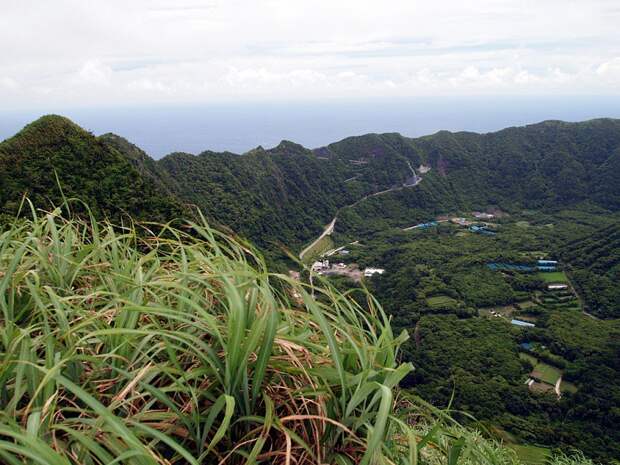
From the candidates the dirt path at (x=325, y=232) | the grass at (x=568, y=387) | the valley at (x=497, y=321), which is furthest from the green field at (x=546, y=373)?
the dirt path at (x=325, y=232)

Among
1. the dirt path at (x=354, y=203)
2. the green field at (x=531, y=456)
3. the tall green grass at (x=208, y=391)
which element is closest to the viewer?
the tall green grass at (x=208, y=391)

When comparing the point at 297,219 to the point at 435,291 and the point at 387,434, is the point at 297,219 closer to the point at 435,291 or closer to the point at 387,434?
the point at 435,291

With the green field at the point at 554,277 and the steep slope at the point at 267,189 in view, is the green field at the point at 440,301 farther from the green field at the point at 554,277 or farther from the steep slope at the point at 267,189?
the steep slope at the point at 267,189

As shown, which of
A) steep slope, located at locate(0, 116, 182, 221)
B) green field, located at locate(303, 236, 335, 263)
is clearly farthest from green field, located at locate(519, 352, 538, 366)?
steep slope, located at locate(0, 116, 182, 221)

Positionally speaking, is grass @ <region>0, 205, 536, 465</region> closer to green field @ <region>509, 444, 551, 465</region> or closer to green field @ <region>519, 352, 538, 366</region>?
green field @ <region>509, 444, 551, 465</region>

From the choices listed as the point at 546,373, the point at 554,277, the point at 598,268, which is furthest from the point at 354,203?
the point at 546,373

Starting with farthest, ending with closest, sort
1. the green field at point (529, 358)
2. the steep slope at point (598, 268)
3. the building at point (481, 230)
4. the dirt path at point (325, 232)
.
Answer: the building at point (481, 230), the dirt path at point (325, 232), the steep slope at point (598, 268), the green field at point (529, 358)

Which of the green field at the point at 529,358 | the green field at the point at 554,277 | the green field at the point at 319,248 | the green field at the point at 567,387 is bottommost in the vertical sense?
the green field at the point at 567,387
